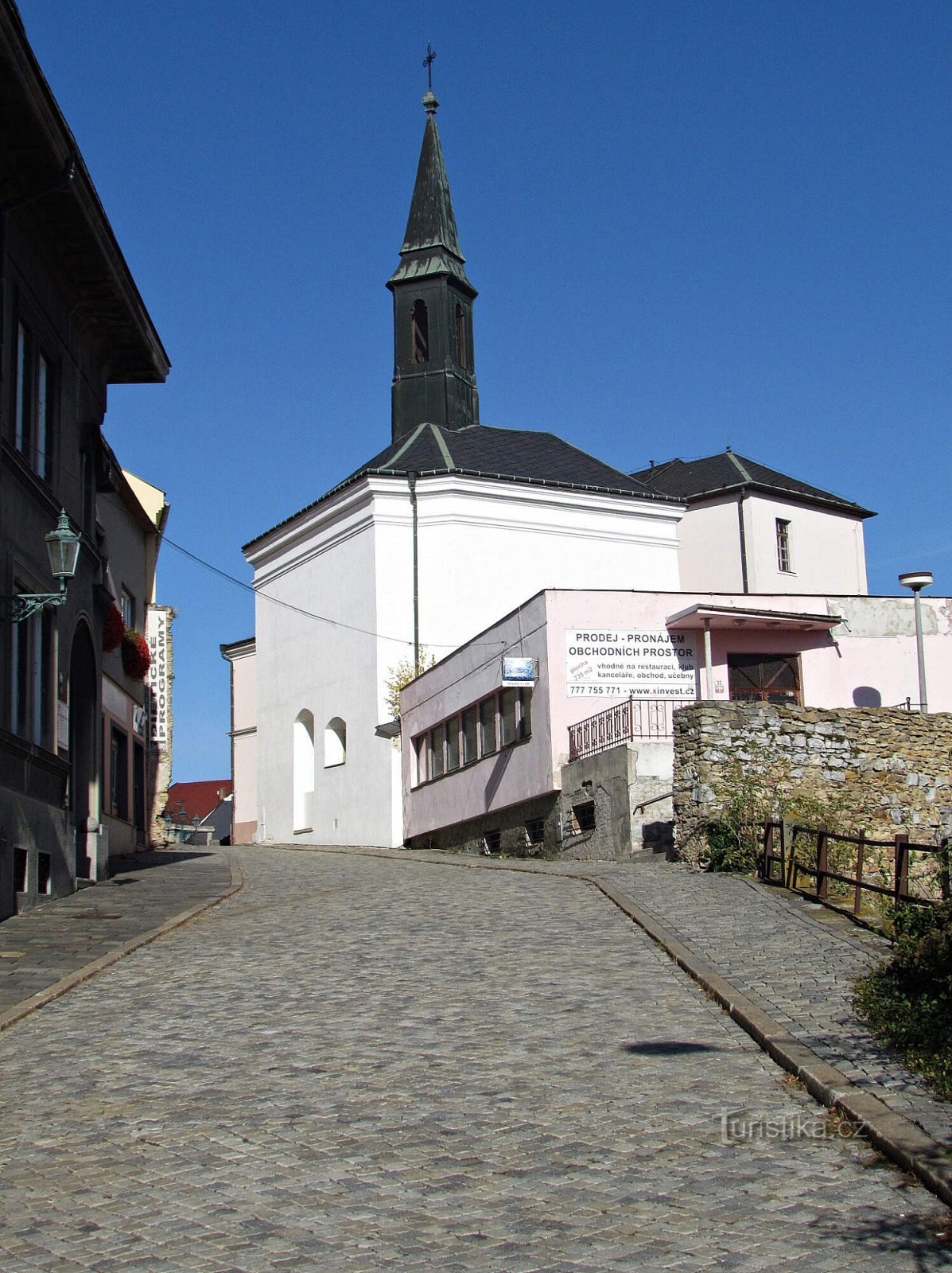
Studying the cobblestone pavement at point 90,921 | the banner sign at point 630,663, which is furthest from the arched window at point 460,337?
the cobblestone pavement at point 90,921

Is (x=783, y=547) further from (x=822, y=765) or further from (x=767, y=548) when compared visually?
(x=822, y=765)

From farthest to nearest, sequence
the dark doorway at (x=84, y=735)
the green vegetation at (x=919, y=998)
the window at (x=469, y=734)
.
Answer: the window at (x=469, y=734)
the dark doorway at (x=84, y=735)
the green vegetation at (x=919, y=998)

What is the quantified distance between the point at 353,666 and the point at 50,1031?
32.2 meters

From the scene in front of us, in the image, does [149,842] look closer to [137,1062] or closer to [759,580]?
[759,580]

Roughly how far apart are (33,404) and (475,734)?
49.5 feet

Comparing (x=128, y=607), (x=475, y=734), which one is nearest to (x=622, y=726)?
(x=475, y=734)

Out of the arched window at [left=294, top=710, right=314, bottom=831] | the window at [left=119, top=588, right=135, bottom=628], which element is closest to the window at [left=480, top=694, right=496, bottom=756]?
the window at [left=119, top=588, right=135, bottom=628]

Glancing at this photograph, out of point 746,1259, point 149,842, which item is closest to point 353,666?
point 149,842

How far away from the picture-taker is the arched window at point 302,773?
46625 millimetres

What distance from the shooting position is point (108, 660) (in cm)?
2814

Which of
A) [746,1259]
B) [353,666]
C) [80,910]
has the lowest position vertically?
[746,1259]

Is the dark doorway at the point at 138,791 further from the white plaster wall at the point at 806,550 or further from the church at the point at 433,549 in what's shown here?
the white plaster wall at the point at 806,550

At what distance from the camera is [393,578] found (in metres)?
42.5

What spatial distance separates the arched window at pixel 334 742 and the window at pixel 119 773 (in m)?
13.9
